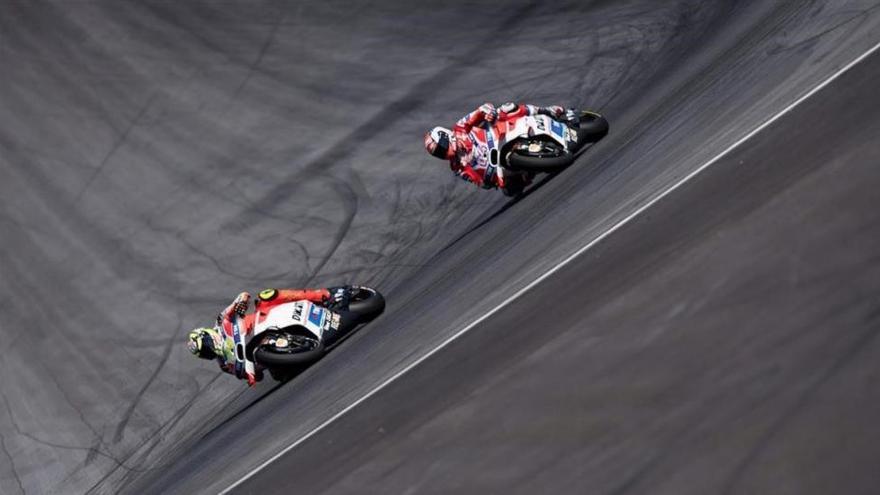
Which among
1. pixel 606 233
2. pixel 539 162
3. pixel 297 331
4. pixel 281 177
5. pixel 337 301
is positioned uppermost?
pixel 281 177

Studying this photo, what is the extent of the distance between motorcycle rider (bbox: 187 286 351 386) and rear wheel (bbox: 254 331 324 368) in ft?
0.75

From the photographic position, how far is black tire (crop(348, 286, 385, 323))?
16.2m

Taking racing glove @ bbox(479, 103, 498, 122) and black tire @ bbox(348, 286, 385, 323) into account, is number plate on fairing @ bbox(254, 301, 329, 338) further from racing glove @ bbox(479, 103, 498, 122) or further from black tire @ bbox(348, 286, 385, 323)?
racing glove @ bbox(479, 103, 498, 122)

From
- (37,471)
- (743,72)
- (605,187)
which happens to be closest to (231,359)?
(37,471)

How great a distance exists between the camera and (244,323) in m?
16.1

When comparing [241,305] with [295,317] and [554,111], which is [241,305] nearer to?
[295,317]

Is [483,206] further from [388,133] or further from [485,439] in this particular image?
[485,439]

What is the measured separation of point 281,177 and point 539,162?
4.87 metres

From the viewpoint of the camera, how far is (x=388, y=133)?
19172mm

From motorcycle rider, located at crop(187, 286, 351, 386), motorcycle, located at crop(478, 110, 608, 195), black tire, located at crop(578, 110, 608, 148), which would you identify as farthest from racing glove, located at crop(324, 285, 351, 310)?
black tire, located at crop(578, 110, 608, 148)

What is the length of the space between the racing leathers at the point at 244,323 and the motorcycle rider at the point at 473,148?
6.79 ft

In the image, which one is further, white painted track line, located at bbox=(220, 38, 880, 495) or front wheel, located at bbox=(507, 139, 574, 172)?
front wheel, located at bbox=(507, 139, 574, 172)

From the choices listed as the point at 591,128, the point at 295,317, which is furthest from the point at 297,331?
the point at 591,128

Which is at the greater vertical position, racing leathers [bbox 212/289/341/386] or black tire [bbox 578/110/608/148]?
black tire [bbox 578/110/608/148]
